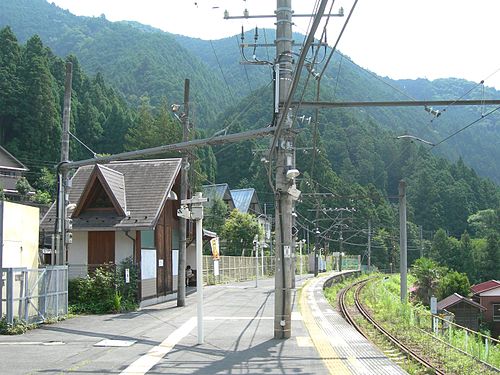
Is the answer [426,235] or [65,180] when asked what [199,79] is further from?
[65,180]

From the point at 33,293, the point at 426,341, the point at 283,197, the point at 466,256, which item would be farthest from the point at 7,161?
the point at 426,341

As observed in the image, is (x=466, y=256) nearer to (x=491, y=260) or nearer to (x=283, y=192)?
(x=491, y=260)

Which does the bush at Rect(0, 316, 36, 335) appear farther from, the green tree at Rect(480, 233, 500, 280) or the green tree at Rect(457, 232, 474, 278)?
the green tree at Rect(457, 232, 474, 278)

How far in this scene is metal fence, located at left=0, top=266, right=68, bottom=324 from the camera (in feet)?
56.2

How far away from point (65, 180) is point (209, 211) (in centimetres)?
5006

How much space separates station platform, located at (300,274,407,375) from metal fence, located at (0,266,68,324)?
7839 mm

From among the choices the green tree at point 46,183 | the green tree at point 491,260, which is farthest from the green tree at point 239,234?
the green tree at point 491,260

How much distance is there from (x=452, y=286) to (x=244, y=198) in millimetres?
40674

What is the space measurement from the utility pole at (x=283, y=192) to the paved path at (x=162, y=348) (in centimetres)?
76

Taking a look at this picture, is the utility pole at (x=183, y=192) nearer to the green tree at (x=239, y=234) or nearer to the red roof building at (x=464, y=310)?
the red roof building at (x=464, y=310)

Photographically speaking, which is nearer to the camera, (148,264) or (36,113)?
(148,264)

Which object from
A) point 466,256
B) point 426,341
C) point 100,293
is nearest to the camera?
point 426,341

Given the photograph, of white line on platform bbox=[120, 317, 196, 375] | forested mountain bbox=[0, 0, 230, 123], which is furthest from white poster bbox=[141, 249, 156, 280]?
forested mountain bbox=[0, 0, 230, 123]

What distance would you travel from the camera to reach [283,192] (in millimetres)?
15953
